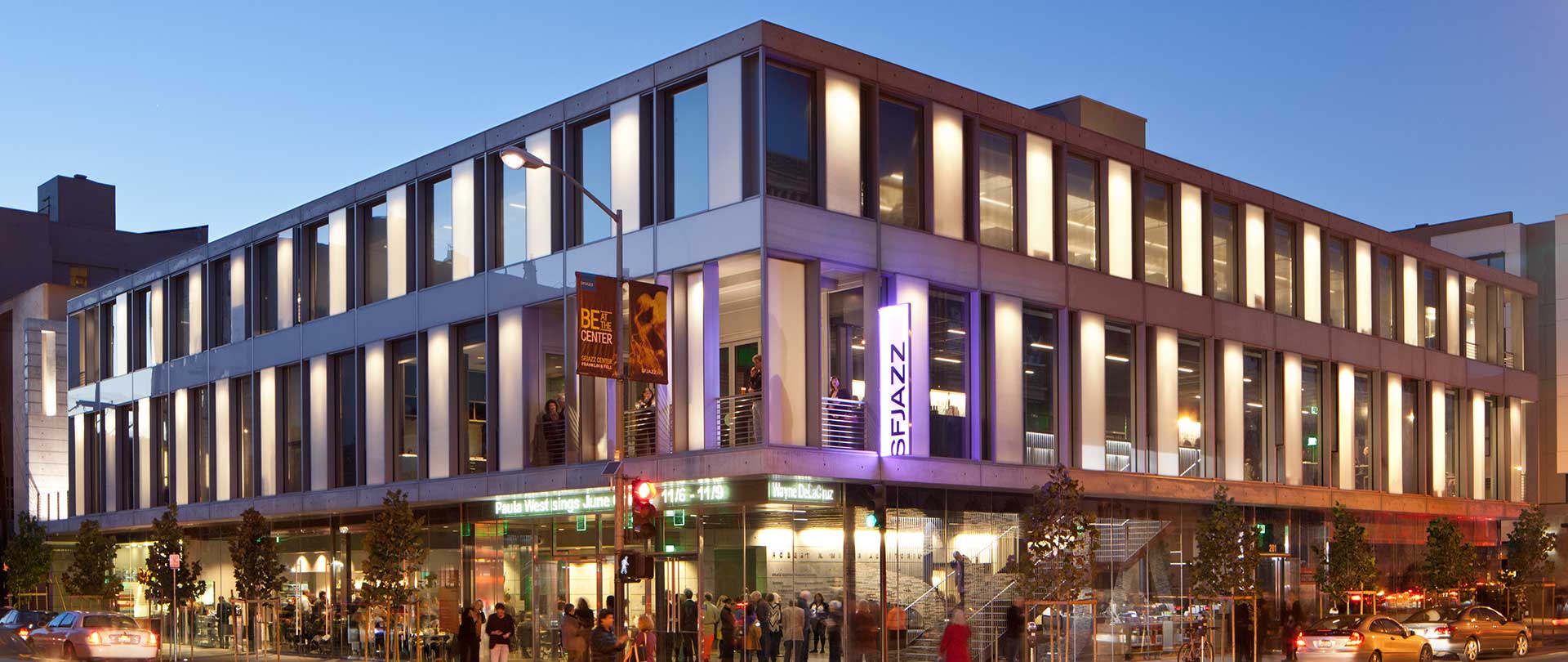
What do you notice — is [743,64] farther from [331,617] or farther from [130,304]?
[130,304]

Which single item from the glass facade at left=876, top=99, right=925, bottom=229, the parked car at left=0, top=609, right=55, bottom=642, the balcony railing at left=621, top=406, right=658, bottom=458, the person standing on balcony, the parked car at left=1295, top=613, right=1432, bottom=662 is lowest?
the parked car at left=0, top=609, right=55, bottom=642

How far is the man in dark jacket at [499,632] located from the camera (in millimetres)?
30297

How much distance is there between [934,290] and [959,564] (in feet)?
20.0

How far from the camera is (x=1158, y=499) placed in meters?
39.1

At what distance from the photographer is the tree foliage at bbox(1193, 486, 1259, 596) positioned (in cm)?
3469

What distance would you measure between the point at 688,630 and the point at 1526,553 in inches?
1239

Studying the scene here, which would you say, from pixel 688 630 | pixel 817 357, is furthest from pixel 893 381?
pixel 688 630

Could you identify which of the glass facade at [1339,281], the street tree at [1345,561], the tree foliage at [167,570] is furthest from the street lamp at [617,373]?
the glass facade at [1339,281]

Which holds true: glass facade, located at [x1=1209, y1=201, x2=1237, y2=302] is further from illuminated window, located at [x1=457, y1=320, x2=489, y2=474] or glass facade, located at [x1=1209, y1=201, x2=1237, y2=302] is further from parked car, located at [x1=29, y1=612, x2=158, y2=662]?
parked car, located at [x1=29, y1=612, x2=158, y2=662]

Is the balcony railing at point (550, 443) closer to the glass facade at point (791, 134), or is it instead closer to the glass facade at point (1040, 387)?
the glass facade at point (791, 134)

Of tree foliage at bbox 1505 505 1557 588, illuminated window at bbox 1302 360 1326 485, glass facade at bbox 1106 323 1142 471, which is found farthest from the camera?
tree foliage at bbox 1505 505 1557 588

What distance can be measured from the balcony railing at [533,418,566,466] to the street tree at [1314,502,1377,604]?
21.8m

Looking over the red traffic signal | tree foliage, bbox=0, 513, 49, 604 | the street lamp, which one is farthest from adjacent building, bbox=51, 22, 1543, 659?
tree foliage, bbox=0, 513, 49, 604

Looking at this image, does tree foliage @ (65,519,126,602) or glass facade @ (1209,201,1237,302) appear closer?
glass facade @ (1209,201,1237,302)
